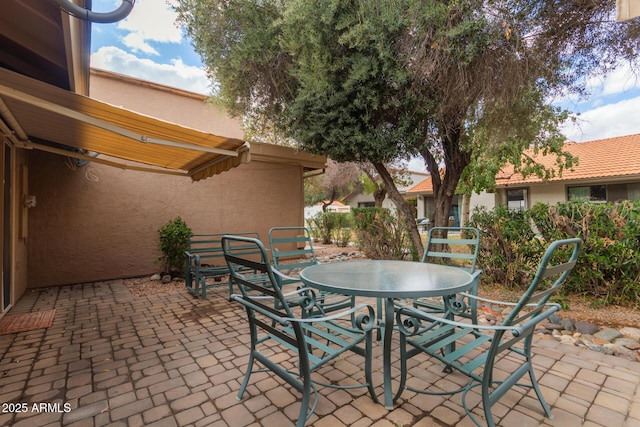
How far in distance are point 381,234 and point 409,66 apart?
4762 millimetres

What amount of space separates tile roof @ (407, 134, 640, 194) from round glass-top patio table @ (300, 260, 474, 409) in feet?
41.4

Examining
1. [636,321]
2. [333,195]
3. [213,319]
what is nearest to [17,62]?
[213,319]

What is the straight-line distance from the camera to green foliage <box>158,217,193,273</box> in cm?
745

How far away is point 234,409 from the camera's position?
8.36 feet

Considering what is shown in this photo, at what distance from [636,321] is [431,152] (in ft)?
15.5

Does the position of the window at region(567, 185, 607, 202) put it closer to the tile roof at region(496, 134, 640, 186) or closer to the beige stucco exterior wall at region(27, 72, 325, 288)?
the tile roof at region(496, 134, 640, 186)

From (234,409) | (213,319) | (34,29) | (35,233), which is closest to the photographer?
(234,409)

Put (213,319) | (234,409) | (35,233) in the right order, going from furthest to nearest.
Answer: (35,233) → (213,319) → (234,409)

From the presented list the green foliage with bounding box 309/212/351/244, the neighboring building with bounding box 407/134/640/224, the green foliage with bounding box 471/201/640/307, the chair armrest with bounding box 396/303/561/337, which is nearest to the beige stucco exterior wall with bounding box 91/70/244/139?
the green foliage with bounding box 309/212/351/244

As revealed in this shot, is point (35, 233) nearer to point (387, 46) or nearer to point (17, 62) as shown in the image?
point (17, 62)

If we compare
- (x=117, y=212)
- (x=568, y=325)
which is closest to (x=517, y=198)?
(x=568, y=325)

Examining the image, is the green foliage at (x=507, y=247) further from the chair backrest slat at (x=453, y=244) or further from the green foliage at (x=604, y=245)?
the green foliage at (x=604, y=245)

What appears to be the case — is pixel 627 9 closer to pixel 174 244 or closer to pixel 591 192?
pixel 174 244

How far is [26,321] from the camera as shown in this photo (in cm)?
472
